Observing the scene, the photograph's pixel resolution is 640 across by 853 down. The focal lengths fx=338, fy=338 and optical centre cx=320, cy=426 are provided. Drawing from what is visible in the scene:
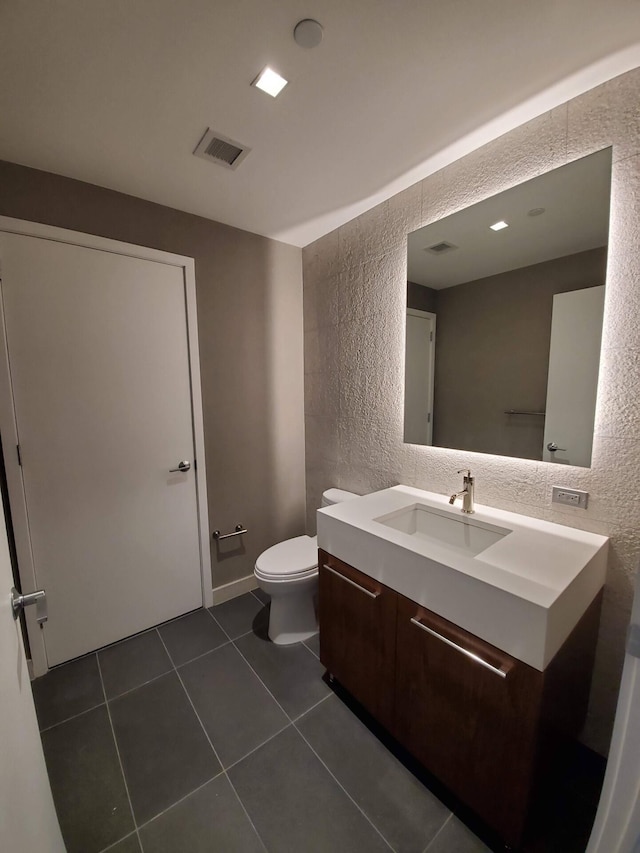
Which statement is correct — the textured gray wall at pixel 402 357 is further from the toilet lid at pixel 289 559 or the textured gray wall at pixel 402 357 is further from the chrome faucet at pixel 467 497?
the toilet lid at pixel 289 559

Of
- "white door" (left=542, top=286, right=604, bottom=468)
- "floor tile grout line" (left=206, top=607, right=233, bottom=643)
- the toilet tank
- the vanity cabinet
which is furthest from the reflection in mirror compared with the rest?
"floor tile grout line" (left=206, top=607, right=233, bottom=643)

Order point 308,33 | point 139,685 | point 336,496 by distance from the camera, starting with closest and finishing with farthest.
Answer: point 308,33 → point 139,685 → point 336,496

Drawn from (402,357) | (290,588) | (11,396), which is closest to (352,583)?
(290,588)

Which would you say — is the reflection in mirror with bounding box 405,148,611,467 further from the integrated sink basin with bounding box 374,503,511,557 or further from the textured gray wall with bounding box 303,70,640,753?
the integrated sink basin with bounding box 374,503,511,557

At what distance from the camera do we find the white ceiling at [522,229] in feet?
3.88

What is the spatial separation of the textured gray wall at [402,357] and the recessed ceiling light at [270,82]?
82cm

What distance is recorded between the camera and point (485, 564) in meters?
1.02

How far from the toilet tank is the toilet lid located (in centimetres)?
26

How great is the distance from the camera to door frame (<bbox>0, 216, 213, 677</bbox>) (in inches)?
59.6

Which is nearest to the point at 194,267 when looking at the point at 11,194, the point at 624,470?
the point at 11,194

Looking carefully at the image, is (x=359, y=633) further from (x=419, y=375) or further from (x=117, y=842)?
(x=419, y=375)

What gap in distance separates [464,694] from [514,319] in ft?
4.56

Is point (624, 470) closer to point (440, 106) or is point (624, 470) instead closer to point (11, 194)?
point (440, 106)

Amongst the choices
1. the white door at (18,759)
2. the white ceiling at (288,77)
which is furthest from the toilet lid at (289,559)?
the white ceiling at (288,77)
